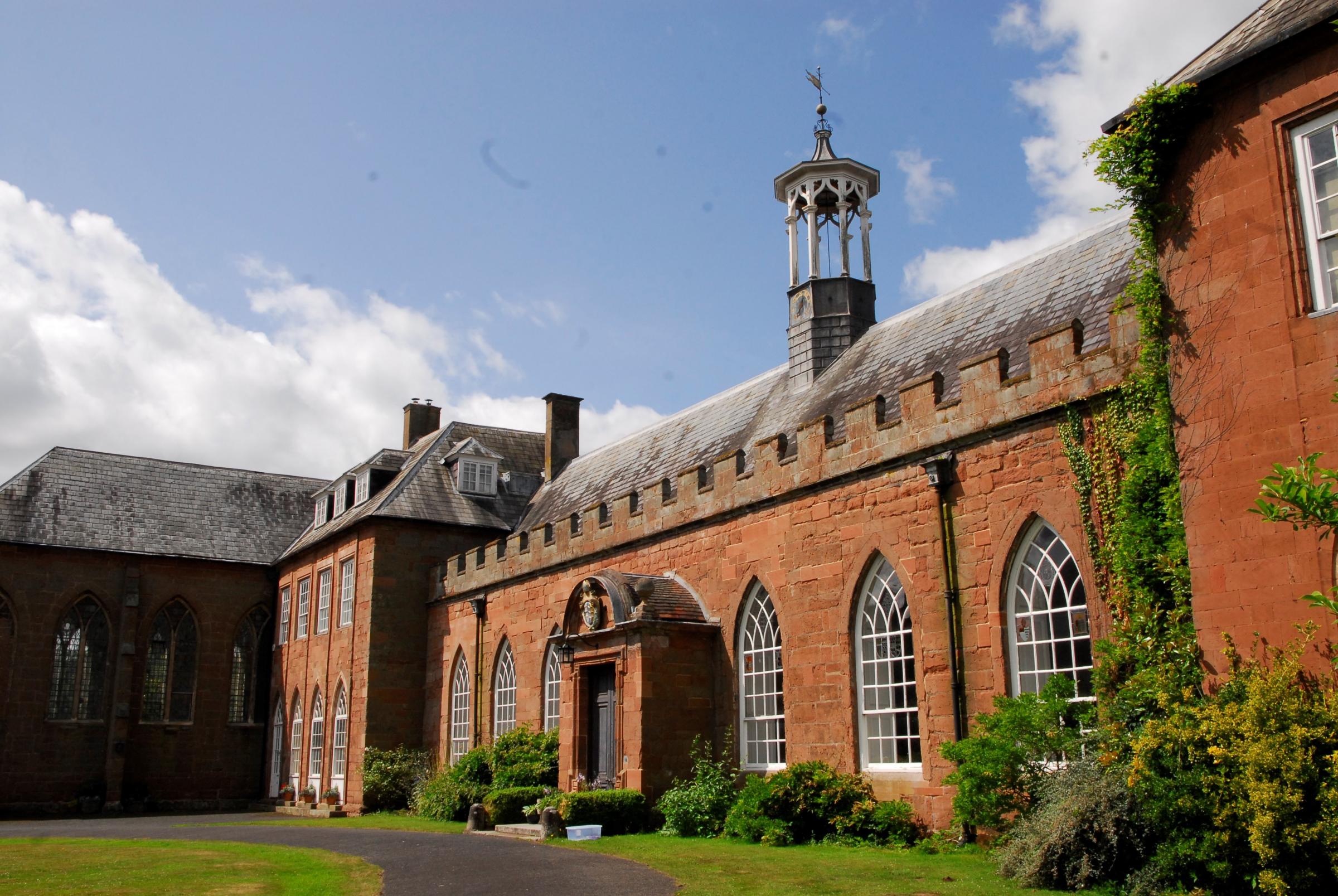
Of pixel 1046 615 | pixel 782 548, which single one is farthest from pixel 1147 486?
pixel 782 548

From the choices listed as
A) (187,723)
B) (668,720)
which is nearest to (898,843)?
(668,720)

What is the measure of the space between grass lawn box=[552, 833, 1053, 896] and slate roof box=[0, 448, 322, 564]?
75.7 feet

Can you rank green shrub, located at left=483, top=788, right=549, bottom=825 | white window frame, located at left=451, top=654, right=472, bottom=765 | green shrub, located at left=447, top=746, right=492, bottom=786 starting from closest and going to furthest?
green shrub, located at left=483, top=788, right=549, bottom=825
green shrub, located at left=447, top=746, right=492, bottom=786
white window frame, located at left=451, top=654, right=472, bottom=765

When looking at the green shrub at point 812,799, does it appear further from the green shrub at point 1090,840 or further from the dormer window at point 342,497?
the dormer window at point 342,497

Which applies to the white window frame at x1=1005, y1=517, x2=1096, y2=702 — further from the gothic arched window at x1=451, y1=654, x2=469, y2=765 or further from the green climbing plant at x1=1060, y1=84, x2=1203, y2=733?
the gothic arched window at x1=451, y1=654, x2=469, y2=765

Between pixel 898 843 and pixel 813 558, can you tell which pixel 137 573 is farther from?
pixel 898 843

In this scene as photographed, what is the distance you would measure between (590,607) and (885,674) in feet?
21.3

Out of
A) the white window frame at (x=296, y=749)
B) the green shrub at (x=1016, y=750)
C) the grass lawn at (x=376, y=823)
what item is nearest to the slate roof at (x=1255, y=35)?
the green shrub at (x=1016, y=750)

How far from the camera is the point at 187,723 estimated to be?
3359cm

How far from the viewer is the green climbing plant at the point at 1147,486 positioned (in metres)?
11.9

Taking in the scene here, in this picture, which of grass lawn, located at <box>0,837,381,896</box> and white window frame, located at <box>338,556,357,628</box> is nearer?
grass lawn, located at <box>0,837,381,896</box>

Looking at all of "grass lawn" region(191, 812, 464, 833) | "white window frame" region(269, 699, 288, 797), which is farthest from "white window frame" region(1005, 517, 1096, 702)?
"white window frame" region(269, 699, 288, 797)

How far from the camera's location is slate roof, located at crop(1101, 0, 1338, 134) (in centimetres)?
1089

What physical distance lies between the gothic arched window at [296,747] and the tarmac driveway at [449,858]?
25.5 feet
